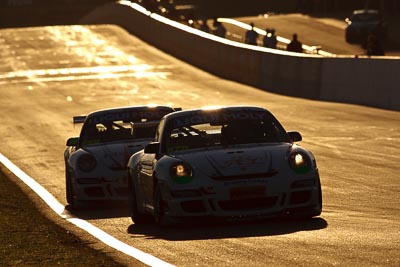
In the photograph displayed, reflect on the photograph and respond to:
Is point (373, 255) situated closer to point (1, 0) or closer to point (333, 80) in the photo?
point (333, 80)

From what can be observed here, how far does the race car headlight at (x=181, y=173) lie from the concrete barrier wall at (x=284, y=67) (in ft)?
61.0


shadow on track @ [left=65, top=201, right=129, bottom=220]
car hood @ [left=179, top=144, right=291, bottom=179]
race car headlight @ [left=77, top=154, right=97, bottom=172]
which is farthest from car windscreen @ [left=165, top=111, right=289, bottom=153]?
race car headlight @ [left=77, top=154, right=97, bottom=172]

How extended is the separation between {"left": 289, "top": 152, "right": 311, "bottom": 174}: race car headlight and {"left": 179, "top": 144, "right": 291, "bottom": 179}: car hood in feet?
0.26

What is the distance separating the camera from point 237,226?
1266 cm

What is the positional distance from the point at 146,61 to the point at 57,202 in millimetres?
36040

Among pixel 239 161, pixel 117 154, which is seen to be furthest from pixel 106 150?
pixel 239 161

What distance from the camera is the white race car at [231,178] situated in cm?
1241

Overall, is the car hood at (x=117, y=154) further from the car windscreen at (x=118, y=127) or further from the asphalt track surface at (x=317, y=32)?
the asphalt track surface at (x=317, y=32)

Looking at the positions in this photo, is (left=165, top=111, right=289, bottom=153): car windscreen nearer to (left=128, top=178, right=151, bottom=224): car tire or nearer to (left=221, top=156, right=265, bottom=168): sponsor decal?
(left=221, top=156, right=265, bottom=168): sponsor decal

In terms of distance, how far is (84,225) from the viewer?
1427 cm

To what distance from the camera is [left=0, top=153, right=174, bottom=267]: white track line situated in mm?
10519

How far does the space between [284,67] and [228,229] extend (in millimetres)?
27321

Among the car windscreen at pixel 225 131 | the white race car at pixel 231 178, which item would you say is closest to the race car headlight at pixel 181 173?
the white race car at pixel 231 178

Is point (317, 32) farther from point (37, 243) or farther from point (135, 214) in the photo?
point (37, 243)
